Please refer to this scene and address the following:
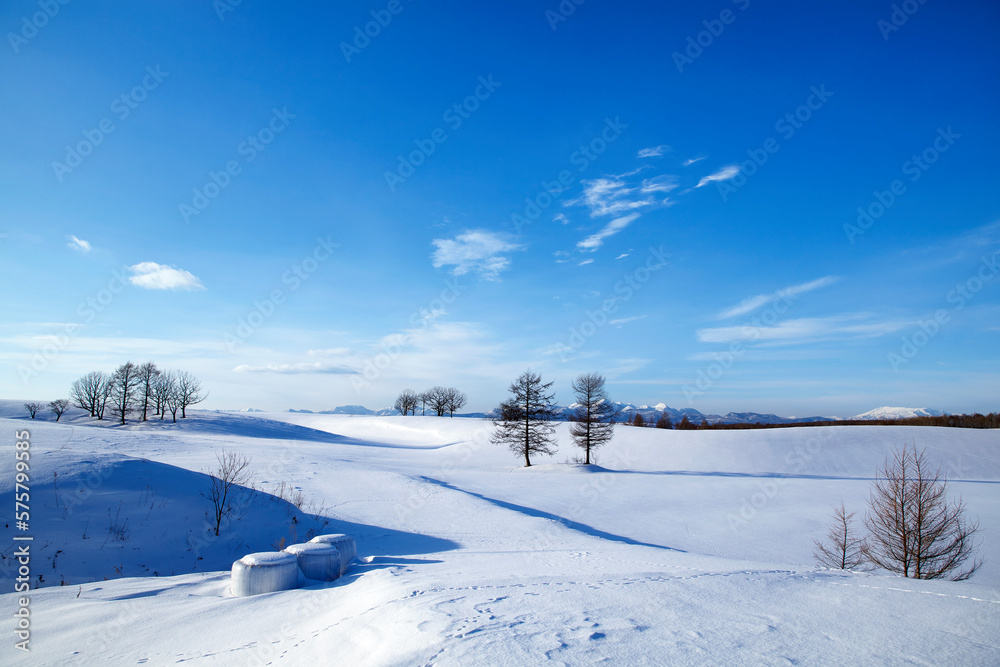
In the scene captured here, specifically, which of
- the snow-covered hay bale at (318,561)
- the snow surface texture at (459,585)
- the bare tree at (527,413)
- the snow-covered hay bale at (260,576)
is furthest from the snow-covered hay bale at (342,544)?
the bare tree at (527,413)

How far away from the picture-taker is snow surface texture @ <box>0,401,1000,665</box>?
12.6ft

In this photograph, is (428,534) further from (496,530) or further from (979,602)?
(979,602)

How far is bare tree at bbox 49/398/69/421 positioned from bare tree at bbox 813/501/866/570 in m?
73.3

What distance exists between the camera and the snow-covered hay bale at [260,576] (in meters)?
6.71

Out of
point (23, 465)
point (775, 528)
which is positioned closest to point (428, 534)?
point (23, 465)

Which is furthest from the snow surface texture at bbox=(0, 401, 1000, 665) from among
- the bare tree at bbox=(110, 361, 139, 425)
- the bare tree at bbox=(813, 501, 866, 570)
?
the bare tree at bbox=(110, 361, 139, 425)

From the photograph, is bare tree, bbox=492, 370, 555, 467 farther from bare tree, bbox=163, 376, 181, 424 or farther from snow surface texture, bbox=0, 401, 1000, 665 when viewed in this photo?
bare tree, bbox=163, 376, 181, 424

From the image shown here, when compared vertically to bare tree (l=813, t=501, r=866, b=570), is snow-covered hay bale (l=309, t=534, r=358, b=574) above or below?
above

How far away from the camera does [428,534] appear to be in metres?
12.9

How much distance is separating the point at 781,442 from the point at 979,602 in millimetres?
43300

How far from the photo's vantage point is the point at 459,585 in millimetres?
5641

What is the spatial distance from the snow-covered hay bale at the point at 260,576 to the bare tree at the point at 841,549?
626 inches

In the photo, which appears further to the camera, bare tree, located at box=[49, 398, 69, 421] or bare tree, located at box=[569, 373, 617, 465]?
bare tree, located at box=[49, 398, 69, 421]

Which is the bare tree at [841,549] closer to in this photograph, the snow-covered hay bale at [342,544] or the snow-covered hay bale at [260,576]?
the snow-covered hay bale at [342,544]
